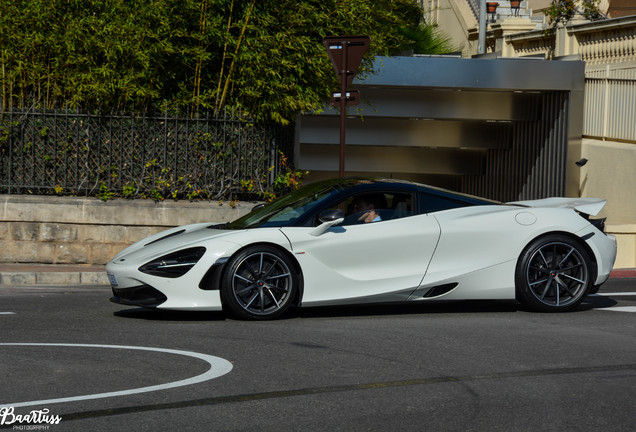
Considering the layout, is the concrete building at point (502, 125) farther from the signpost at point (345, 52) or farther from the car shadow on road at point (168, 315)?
the car shadow on road at point (168, 315)

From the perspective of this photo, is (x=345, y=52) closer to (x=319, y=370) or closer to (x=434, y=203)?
(x=434, y=203)

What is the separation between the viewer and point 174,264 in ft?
26.6

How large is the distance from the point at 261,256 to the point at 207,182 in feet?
18.5

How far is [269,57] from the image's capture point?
13.5 meters

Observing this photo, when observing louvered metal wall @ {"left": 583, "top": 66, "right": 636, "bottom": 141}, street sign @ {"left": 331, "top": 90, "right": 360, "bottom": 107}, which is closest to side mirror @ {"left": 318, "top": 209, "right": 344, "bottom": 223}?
street sign @ {"left": 331, "top": 90, "right": 360, "bottom": 107}

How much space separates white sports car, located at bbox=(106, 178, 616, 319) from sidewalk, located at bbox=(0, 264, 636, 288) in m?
3.23

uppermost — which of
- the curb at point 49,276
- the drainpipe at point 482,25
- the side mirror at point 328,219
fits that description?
the drainpipe at point 482,25

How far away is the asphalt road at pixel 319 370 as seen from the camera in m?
5.02

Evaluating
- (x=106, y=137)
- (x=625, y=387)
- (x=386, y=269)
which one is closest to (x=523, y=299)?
(x=386, y=269)

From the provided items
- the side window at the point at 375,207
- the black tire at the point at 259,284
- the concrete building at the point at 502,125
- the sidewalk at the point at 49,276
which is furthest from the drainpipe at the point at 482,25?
the black tire at the point at 259,284

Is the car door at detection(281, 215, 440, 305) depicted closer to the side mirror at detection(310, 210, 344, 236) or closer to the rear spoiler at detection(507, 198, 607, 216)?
the side mirror at detection(310, 210, 344, 236)

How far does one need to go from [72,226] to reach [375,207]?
19.0 feet

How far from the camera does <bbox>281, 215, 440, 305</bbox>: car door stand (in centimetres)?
838

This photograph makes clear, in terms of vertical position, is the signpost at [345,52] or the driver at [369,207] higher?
the signpost at [345,52]
